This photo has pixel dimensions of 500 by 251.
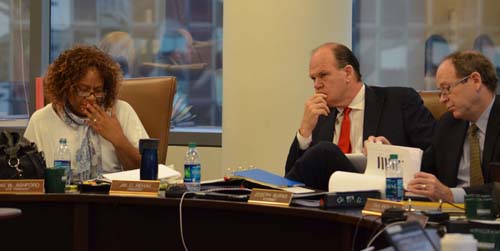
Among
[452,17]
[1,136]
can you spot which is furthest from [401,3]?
[1,136]

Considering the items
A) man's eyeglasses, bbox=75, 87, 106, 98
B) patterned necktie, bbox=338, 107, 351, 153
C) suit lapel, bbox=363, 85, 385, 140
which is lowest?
patterned necktie, bbox=338, 107, 351, 153

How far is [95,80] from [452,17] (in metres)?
2.23

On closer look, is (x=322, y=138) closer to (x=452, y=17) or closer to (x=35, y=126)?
(x=35, y=126)

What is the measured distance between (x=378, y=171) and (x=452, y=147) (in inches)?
22.5

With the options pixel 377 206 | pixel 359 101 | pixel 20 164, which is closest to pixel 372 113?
pixel 359 101

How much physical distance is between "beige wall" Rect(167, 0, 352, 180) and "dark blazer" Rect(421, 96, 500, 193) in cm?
131

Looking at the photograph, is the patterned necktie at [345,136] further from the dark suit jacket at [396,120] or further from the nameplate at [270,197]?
the nameplate at [270,197]

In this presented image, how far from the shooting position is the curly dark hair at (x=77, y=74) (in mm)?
3727

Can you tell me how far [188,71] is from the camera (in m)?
5.44

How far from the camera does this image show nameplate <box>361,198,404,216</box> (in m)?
2.39

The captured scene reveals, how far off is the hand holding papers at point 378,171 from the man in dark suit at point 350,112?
642mm

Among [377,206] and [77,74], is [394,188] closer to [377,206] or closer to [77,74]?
[377,206]

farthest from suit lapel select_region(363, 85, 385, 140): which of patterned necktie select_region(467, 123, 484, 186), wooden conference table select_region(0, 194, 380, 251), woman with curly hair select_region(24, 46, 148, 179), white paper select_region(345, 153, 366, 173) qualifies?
wooden conference table select_region(0, 194, 380, 251)

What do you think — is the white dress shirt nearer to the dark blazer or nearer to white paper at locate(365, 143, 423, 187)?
the dark blazer
